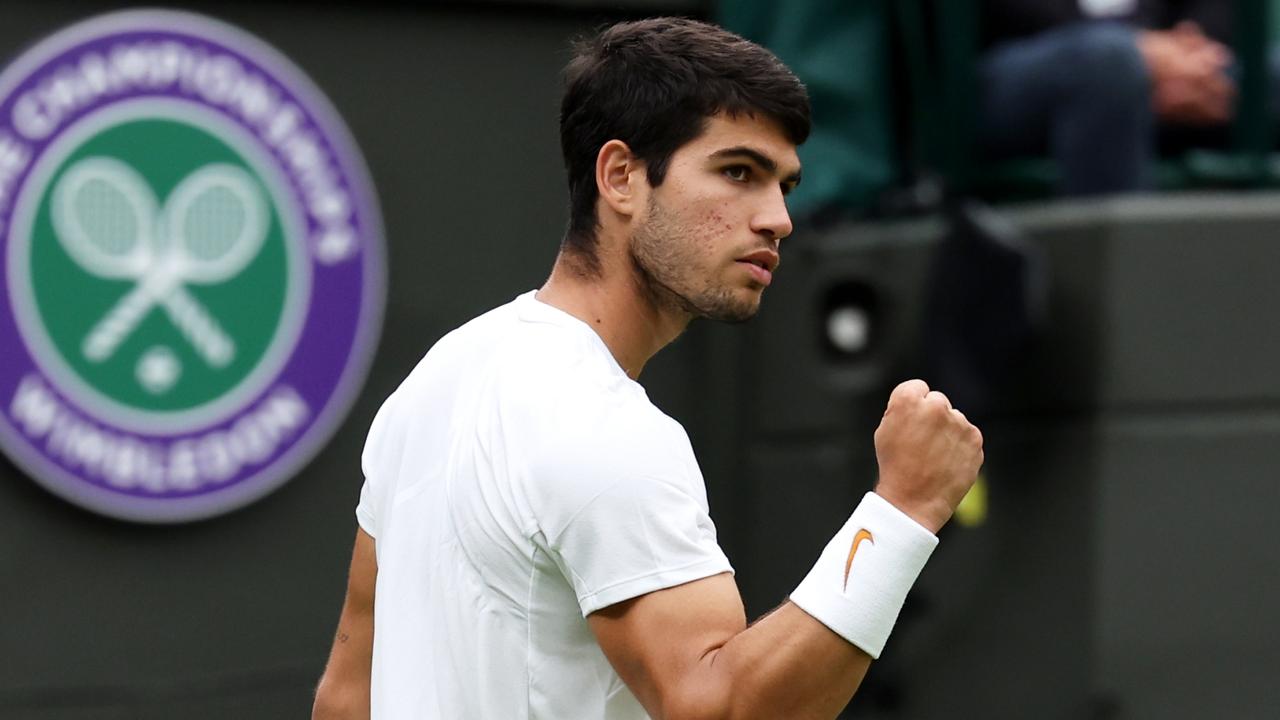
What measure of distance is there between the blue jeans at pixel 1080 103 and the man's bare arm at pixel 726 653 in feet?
10.9

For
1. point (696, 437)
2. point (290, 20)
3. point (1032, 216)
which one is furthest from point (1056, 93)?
point (290, 20)

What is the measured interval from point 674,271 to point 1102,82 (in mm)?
3176

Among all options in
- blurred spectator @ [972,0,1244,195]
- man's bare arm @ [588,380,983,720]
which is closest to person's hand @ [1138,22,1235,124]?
blurred spectator @ [972,0,1244,195]

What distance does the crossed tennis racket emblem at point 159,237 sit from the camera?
532 cm

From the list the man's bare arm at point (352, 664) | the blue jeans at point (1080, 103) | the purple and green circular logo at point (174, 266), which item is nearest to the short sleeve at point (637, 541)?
the man's bare arm at point (352, 664)

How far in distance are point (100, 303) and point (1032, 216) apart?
2.61 meters

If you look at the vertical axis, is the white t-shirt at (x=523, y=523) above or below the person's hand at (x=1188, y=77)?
below

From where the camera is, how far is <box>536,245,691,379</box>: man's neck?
8.41 feet

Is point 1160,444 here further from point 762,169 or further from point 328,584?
point 762,169

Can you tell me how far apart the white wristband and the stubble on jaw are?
1.14 ft

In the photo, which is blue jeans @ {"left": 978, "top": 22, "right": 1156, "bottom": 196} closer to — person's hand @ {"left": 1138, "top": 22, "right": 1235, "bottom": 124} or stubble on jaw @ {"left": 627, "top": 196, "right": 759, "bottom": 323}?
person's hand @ {"left": 1138, "top": 22, "right": 1235, "bottom": 124}

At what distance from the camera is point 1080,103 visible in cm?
546

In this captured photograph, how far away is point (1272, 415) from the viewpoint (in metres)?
5.60

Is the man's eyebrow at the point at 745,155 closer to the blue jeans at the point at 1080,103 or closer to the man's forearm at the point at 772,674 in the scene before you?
the man's forearm at the point at 772,674
